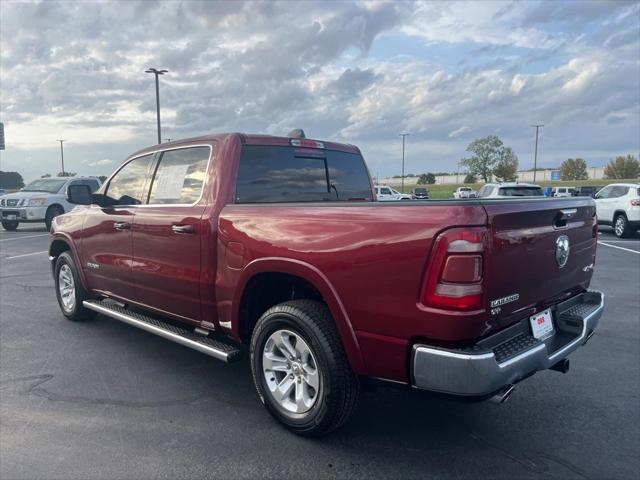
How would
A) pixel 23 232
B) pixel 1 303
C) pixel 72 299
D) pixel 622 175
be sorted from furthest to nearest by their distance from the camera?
pixel 622 175, pixel 23 232, pixel 1 303, pixel 72 299

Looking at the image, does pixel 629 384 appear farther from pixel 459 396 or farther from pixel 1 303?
pixel 1 303

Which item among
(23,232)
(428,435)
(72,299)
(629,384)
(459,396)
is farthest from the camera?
(23,232)

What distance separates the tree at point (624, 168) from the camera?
95.6 m

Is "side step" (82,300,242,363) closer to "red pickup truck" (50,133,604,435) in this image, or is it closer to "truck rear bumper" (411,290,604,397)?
"red pickup truck" (50,133,604,435)

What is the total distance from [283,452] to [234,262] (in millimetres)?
1267

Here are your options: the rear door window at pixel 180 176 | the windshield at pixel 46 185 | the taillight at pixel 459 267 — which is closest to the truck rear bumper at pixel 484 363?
the taillight at pixel 459 267

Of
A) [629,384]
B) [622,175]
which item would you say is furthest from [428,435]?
[622,175]

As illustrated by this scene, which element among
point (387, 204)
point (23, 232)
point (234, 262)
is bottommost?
point (23, 232)

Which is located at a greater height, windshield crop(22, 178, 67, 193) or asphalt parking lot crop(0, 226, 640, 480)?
windshield crop(22, 178, 67, 193)

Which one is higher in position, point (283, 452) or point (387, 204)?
point (387, 204)

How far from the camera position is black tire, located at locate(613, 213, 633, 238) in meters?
15.4

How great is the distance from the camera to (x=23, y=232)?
1764 cm

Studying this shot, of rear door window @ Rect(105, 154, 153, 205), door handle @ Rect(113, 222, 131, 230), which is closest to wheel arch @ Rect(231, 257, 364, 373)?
door handle @ Rect(113, 222, 131, 230)

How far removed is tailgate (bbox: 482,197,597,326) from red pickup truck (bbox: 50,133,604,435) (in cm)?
1
